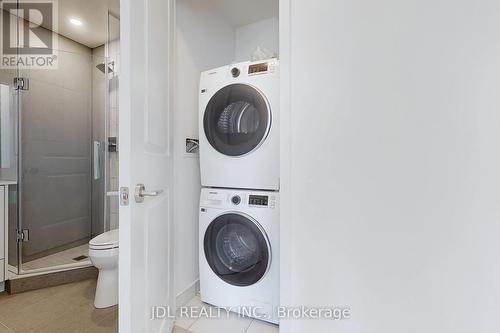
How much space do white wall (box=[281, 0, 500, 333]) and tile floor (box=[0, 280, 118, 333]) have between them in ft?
4.43

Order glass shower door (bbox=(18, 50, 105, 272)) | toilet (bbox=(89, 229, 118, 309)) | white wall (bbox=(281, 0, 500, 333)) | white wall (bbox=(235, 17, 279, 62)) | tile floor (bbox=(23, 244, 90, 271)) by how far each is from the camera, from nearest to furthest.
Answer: white wall (bbox=(281, 0, 500, 333)), toilet (bbox=(89, 229, 118, 309)), white wall (bbox=(235, 17, 279, 62)), tile floor (bbox=(23, 244, 90, 271)), glass shower door (bbox=(18, 50, 105, 272))

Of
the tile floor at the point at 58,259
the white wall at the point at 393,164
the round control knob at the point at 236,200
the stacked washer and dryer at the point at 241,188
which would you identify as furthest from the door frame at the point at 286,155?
the tile floor at the point at 58,259

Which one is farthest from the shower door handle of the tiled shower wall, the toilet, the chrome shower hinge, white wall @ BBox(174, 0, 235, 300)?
white wall @ BBox(174, 0, 235, 300)

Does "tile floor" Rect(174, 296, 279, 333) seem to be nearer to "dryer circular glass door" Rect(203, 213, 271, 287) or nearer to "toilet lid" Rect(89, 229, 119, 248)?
"dryer circular glass door" Rect(203, 213, 271, 287)

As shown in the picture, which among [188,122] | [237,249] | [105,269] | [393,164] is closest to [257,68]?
[188,122]

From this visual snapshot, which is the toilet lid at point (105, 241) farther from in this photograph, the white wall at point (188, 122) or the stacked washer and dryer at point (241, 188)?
the stacked washer and dryer at point (241, 188)

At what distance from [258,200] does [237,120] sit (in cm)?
54

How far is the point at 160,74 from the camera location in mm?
1208

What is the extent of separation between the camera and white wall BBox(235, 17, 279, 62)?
2.03 m

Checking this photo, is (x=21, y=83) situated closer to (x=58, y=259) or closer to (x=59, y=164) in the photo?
(x=59, y=164)

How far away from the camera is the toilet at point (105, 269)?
5.56 feet

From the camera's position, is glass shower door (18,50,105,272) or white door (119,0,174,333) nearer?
white door (119,0,174,333)

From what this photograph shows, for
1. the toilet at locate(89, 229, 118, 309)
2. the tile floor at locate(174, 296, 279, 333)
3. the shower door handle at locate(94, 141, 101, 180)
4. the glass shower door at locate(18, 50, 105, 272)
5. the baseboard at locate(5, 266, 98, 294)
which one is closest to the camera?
the tile floor at locate(174, 296, 279, 333)

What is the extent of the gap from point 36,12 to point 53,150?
4.35ft
